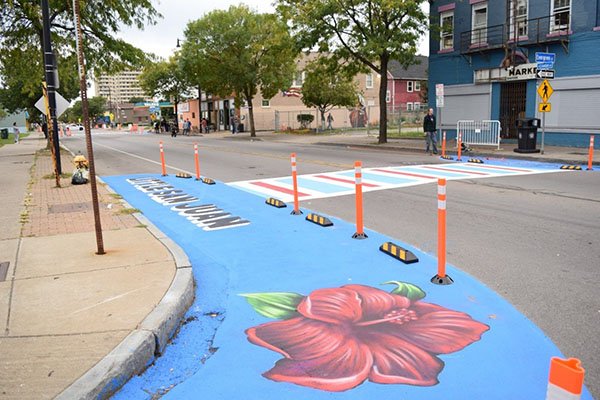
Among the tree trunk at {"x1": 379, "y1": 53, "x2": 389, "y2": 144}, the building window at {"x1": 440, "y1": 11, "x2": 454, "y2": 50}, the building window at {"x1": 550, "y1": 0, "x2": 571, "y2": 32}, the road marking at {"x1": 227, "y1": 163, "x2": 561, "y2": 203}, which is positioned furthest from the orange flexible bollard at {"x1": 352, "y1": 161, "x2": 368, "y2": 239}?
the building window at {"x1": 440, "y1": 11, "x2": 454, "y2": 50}

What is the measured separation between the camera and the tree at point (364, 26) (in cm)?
2453

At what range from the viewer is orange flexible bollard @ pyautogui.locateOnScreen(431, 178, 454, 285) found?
18.2 ft

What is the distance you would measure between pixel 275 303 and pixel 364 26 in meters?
23.4

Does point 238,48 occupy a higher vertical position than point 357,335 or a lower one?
higher

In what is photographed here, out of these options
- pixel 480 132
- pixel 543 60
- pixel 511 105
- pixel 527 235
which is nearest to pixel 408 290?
pixel 527 235

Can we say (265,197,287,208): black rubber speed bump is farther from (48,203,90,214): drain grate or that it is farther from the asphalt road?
(48,203,90,214): drain grate

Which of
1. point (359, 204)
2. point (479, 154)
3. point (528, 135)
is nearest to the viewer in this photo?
point (359, 204)

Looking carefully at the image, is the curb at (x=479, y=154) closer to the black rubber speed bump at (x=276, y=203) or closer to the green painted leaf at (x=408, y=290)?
the black rubber speed bump at (x=276, y=203)

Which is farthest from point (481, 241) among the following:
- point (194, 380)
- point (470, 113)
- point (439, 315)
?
point (470, 113)

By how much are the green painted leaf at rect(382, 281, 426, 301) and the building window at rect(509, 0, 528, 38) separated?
21.9 metres

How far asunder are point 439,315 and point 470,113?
79.8 feet

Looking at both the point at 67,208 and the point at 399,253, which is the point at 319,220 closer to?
the point at 399,253

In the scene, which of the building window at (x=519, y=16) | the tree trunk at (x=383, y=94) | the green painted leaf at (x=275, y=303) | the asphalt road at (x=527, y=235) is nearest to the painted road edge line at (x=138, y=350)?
the green painted leaf at (x=275, y=303)

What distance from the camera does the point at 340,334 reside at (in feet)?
14.6
